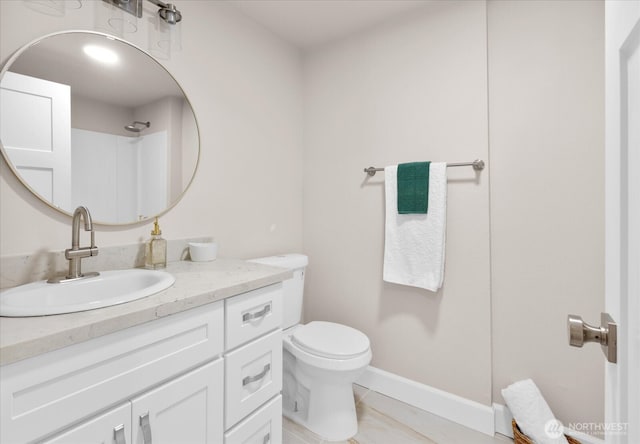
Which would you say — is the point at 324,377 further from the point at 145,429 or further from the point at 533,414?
the point at 533,414

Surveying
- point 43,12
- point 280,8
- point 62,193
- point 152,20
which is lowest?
point 62,193

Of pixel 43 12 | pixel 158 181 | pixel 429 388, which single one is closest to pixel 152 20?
pixel 43 12

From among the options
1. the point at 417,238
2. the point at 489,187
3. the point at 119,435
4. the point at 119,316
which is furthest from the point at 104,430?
the point at 489,187

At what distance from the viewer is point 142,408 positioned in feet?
2.66

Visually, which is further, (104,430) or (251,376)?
(251,376)

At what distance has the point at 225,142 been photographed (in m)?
1.73

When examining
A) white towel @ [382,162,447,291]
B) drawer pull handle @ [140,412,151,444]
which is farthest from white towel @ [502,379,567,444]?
drawer pull handle @ [140,412,151,444]

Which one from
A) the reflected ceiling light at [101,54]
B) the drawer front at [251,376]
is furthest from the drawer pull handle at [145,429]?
the reflected ceiling light at [101,54]

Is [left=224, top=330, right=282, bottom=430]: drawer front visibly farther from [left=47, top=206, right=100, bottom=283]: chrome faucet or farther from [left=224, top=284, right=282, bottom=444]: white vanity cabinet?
[left=47, top=206, right=100, bottom=283]: chrome faucet

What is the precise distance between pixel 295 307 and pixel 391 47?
5.64 ft

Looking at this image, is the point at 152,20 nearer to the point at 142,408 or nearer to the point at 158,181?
the point at 158,181

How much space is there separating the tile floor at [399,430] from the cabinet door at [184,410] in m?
0.70

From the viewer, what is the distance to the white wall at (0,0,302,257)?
3.54ft

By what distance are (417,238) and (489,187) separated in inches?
18.1
